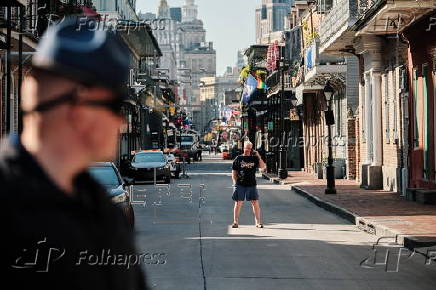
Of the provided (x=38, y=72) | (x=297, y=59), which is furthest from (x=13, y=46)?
(x=297, y=59)

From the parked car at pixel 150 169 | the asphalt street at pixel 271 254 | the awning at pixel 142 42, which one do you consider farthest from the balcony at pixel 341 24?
the awning at pixel 142 42

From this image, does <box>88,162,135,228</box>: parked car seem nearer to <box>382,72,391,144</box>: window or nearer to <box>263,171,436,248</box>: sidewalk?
<box>263,171,436,248</box>: sidewalk

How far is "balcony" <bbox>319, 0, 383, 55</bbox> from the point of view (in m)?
28.8

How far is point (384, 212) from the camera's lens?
67.2 feet

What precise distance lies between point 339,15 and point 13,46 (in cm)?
1104

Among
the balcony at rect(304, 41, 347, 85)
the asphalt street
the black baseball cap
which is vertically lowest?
the asphalt street

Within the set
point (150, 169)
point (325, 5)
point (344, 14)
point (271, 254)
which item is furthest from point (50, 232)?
point (325, 5)

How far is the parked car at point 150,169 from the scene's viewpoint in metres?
39.0

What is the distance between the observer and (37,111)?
215 centimetres

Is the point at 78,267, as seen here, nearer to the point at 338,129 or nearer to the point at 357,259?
the point at 357,259

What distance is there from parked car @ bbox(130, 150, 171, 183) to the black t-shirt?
802 inches

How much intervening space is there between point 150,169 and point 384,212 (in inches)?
777

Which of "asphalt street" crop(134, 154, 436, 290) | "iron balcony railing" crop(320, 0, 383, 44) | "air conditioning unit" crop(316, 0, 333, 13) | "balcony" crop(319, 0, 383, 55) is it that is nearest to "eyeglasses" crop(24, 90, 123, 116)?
"asphalt street" crop(134, 154, 436, 290)

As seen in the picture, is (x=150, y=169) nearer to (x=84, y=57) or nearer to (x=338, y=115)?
(x=338, y=115)
